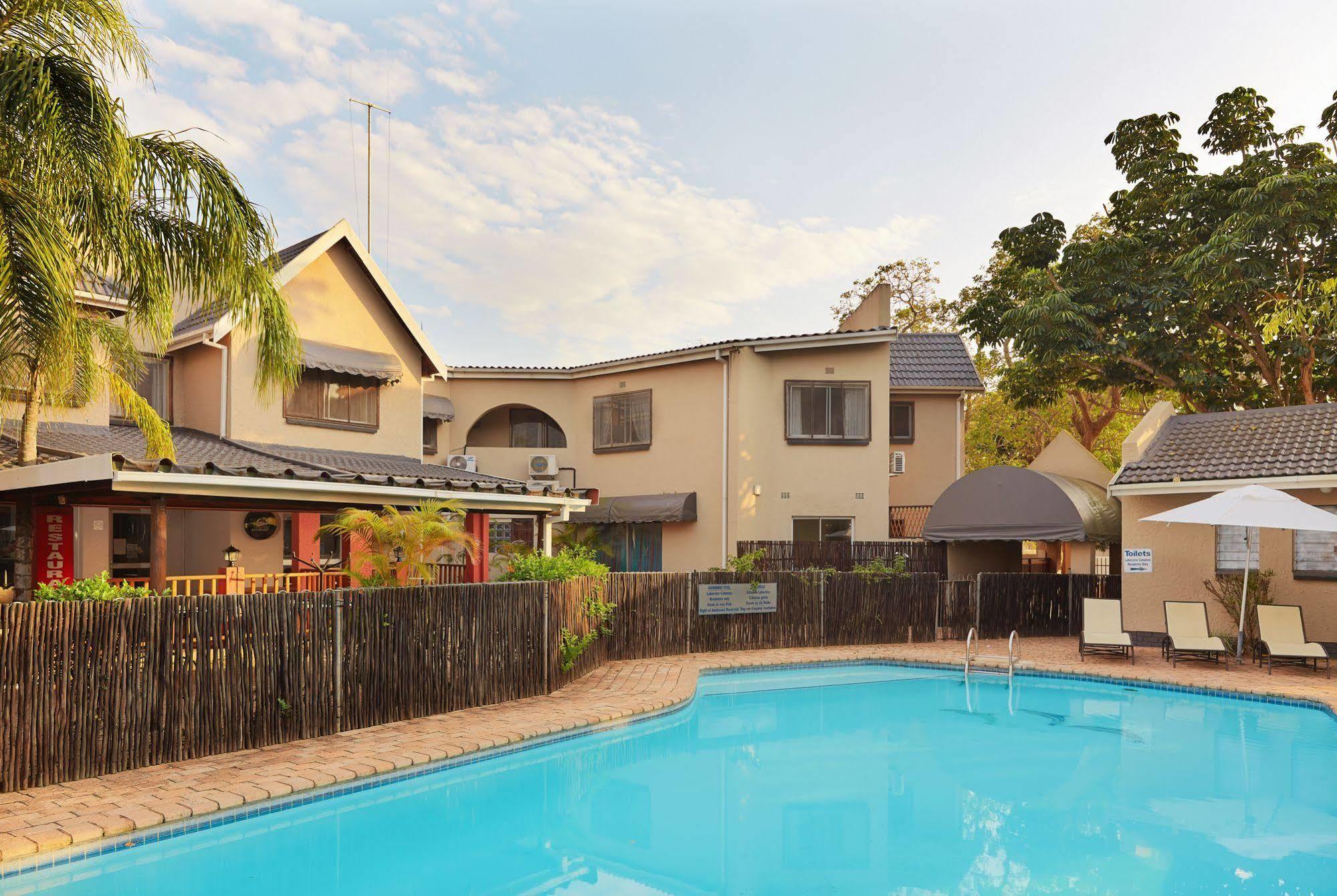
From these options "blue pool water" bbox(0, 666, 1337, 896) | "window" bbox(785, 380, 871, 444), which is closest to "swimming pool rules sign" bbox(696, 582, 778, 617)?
"blue pool water" bbox(0, 666, 1337, 896)

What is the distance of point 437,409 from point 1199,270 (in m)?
19.1

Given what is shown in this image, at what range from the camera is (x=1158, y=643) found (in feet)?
63.0

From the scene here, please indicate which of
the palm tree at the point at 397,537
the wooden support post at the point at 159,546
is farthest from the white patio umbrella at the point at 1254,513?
the wooden support post at the point at 159,546

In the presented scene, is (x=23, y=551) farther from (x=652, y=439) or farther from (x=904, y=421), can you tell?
(x=904, y=421)

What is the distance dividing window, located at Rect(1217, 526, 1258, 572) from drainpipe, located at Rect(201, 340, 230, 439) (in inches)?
723

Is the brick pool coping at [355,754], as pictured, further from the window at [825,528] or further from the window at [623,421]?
the window at [623,421]

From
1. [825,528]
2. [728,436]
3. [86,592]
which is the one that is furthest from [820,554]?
[86,592]

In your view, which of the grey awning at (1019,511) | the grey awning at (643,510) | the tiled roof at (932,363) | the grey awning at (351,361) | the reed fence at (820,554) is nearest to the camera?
the grey awning at (351,361)

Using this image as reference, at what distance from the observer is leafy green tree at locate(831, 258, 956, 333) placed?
42.1 m

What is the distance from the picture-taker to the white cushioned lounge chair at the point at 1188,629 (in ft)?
55.8

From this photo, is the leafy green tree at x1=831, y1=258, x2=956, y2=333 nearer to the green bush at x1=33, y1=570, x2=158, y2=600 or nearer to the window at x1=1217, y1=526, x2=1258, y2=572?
the window at x1=1217, y1=526, x2=1258, y2=572

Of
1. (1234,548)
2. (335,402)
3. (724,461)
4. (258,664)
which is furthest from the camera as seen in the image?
(724,461)

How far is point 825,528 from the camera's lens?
24.1m

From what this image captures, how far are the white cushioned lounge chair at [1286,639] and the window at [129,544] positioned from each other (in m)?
19.3
